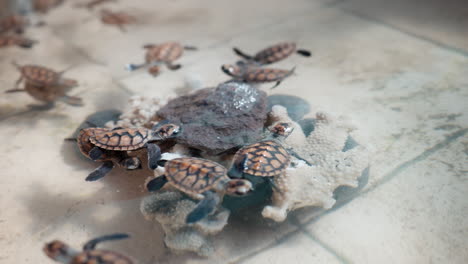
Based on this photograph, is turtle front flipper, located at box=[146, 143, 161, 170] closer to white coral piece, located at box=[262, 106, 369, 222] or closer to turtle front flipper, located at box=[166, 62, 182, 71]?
white coral piece, located at box=[262, 106, 369, 222]

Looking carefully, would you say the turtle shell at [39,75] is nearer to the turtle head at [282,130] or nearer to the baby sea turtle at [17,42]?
the baby sea turtle at [17,42]

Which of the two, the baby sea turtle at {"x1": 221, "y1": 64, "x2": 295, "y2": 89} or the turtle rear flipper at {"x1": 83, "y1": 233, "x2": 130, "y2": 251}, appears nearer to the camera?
the turtle rear flipper at {"x1": 83, "y1": 233, "x2": 130, "y2": 251}

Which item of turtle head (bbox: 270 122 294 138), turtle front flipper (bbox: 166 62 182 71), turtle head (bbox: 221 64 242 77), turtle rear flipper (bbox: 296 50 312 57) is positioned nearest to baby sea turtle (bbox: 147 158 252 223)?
turtle head (bbox: 270 122 294 138)

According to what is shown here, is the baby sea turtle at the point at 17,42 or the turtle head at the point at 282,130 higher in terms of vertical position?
the turtle head at the point at 282,130

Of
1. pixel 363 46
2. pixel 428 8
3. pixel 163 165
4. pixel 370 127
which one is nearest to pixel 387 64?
pixel 363 46

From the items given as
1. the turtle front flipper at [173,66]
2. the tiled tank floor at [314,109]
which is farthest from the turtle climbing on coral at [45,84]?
the turtle front flipper at [173,66]

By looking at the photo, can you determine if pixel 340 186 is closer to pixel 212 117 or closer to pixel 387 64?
pixel 212 117

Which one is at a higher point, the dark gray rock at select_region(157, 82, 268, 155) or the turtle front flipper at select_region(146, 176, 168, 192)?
the dark gray rock at select_region(157, 82, 268, 155)

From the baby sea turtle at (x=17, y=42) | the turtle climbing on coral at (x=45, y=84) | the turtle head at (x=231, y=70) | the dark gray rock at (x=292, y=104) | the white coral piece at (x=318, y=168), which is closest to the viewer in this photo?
the white coral piece at (x=318, y=168)
